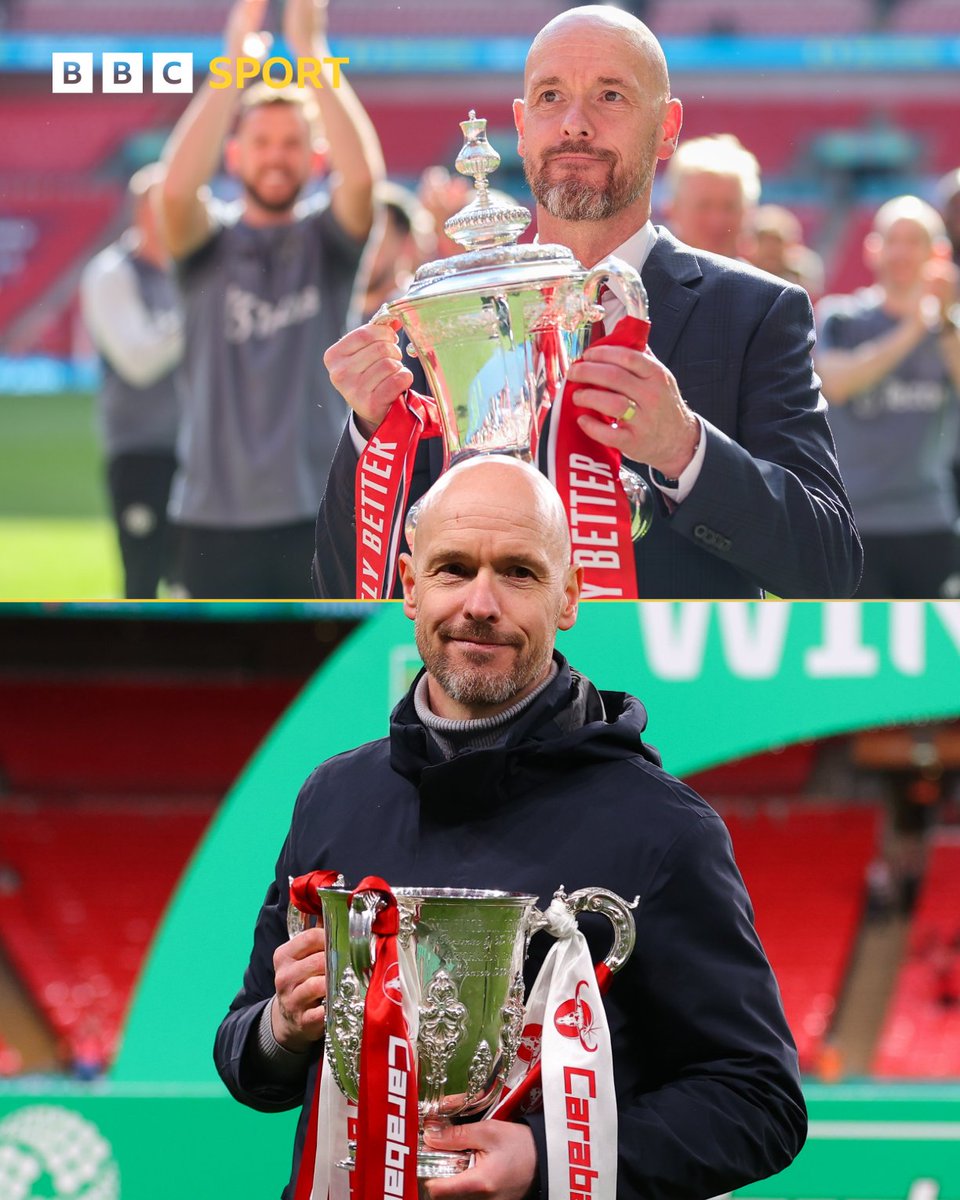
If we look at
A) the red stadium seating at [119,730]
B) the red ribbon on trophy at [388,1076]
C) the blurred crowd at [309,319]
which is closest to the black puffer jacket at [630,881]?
the red ribbon on trophy at [388,1076]

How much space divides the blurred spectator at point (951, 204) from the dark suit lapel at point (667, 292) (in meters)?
0.77

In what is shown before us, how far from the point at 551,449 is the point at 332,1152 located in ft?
2.56

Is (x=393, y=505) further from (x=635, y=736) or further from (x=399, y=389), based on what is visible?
(x=635, y=736)

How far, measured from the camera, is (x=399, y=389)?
1.96 metres

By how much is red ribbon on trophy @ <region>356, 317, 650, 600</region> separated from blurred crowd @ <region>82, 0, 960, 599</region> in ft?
0.78

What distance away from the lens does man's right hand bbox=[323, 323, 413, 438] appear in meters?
1.95

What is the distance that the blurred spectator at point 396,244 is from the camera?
2.47 meters

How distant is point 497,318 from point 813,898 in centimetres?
461

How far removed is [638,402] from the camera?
1.80 m

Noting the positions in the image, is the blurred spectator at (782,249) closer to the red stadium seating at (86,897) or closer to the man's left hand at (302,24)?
the man's left hand at (302,24)

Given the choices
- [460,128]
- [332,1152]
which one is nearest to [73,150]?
[460,128]

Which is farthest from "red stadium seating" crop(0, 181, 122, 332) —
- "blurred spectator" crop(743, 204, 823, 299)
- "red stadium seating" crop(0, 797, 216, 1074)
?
"red stadium seating" crop(0, 797, 216, 1074)

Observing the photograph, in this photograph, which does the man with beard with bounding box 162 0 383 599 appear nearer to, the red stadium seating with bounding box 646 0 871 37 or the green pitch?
the green pitch

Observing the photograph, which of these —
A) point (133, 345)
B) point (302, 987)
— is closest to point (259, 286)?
point (133, 345)
